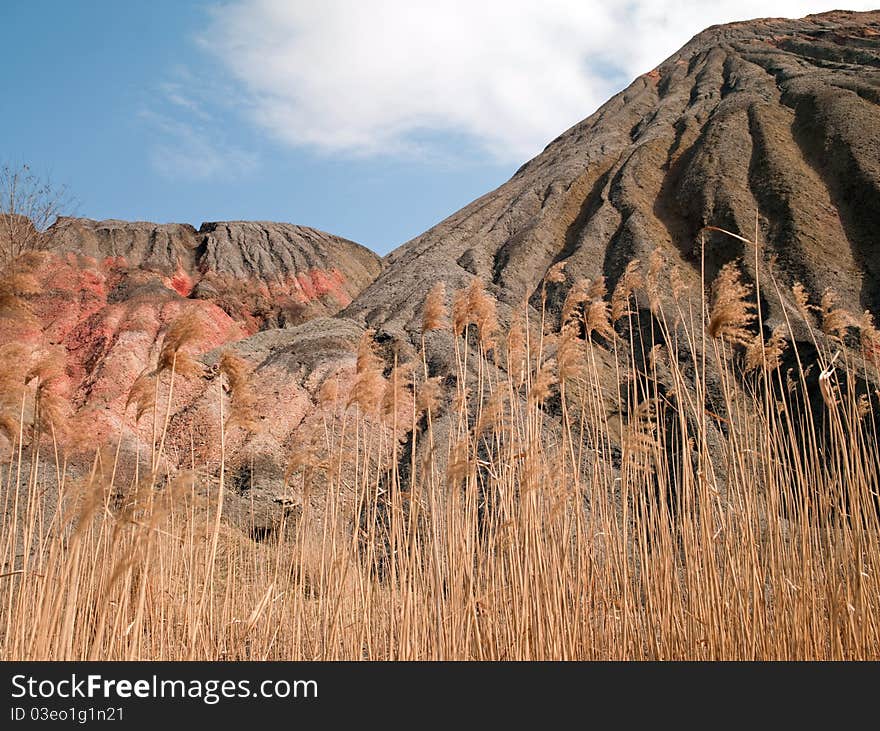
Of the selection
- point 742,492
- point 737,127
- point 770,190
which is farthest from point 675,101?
point 742,492

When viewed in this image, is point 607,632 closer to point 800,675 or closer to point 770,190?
point 800,675

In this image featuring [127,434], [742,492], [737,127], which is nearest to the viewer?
[742,492]

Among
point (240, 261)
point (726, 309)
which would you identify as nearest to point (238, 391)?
point (726, 309)

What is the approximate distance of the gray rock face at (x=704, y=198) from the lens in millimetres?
15883

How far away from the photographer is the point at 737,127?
20578mm

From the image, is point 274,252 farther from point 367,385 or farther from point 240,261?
point 367,385

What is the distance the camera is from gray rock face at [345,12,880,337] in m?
15.9

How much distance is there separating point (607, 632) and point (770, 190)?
1674 centimetres

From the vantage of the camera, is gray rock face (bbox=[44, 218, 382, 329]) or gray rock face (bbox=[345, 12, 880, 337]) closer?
gray rock face (bbox=[345, 12, 880, 337])

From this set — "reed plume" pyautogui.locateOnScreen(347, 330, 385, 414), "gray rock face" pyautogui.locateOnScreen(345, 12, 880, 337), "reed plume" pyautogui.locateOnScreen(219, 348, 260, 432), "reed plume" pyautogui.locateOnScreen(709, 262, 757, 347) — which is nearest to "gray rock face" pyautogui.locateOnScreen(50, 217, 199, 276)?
"gray rock face" pyautogui.locateOnScreen(345, 12, 880, 337)

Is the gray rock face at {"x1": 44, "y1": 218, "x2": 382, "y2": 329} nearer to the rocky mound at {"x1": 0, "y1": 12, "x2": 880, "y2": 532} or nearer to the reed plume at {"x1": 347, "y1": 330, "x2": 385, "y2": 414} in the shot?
the rocky mound at {"x1": 0, "y1": 12, "x2": 880, "y2": 532}

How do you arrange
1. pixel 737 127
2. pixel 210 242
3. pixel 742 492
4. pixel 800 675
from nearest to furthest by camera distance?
pixel 800 675, pixel 742 492, pixel 737 127, pixel 210 242

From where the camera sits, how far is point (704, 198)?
17844 mm

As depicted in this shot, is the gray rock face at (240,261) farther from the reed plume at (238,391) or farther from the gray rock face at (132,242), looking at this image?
the reed plume at (238,391)
